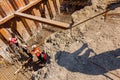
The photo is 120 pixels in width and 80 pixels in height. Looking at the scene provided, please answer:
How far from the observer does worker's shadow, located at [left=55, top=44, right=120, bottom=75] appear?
20.5 ft

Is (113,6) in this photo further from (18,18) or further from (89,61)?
(18,18)

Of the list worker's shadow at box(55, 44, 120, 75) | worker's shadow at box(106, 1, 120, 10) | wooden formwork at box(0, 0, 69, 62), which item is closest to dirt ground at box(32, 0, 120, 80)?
worker's shadow at box(55, 44, 120, 75)

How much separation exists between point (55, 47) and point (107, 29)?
253cm

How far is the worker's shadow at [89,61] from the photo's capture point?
6.23 metres

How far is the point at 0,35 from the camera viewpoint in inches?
344

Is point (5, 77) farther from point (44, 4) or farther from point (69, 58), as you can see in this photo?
point (44, 4)

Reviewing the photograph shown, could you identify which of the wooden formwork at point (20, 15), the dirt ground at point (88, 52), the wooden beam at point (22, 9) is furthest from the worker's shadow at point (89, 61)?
the wooden beam at point (22, 9)

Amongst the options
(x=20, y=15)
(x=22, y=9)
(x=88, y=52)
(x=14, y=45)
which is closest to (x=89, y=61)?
(x=88, y=52)

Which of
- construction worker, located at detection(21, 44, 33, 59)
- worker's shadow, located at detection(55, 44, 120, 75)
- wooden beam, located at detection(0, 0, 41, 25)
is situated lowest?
construction worker, located at detection(21, 44, 33, 59)

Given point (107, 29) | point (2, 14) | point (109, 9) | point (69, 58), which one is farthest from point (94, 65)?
point (2, 14)

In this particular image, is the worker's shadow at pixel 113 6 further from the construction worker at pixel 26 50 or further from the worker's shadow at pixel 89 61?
the construction worker at pixel 26 50

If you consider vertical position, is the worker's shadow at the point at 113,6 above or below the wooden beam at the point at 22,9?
below

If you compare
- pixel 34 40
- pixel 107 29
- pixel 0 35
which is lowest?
pixel 34 40

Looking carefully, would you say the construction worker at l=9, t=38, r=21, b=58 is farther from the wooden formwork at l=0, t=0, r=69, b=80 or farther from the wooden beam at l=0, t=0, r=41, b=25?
the wooden beam at l=0, t=0, r=41, b=25
